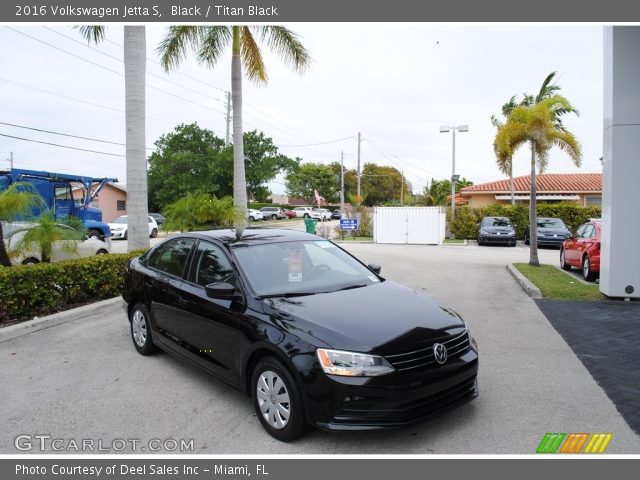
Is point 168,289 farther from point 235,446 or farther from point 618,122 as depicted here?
point 618,122

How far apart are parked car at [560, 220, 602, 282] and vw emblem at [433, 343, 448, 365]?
890 cm

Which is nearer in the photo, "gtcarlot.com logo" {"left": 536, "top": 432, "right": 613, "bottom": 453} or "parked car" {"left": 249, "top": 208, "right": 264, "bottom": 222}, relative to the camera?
"gtcarlot.com logo" {"left": 536, "top": 432, "right": 613, "bottom": 453}

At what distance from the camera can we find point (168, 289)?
536 centimetres

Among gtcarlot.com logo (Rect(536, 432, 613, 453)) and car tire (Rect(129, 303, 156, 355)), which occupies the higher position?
car tire (Rect(129, 303, 156, 355))

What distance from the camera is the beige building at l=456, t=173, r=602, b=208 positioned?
33625mm

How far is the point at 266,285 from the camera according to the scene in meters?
4.51

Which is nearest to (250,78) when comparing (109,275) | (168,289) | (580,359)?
(109,275)

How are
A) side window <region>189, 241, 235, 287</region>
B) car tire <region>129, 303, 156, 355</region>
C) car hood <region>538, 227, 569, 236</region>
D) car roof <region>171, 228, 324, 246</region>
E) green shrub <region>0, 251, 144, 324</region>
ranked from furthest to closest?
car hood <region>538, 227, 569, 236</region>
green shrub <region>0, 251, 144, 324</region>
car tire <region>129, 303, 156, 355</region>
car roof <region>171, 228, 324, 246</region>
side window <region>189, 241, 235, 287</region>

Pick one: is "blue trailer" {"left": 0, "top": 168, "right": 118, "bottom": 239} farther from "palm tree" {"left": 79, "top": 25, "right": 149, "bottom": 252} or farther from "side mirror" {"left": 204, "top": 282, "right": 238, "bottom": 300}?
"side mirror" {"left": 204, "top": 282, "right": 238, "bottom": 300}

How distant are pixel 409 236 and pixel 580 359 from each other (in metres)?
19.8

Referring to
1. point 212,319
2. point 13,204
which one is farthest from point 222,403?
point 13,204

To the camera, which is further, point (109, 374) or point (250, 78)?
point (250, 78)

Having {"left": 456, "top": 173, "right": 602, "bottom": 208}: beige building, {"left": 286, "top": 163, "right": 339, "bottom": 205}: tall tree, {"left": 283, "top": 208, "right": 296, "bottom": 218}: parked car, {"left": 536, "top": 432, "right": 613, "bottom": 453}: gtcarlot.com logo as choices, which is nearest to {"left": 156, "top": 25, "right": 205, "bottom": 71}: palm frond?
{"left": 536, "top": 432, "right": 613, "bottom": 453}: gtcarlot.com logo

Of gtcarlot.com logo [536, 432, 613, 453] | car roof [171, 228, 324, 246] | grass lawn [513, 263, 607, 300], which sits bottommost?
gtcarlot.com logo [536, 432, 613, 453]
